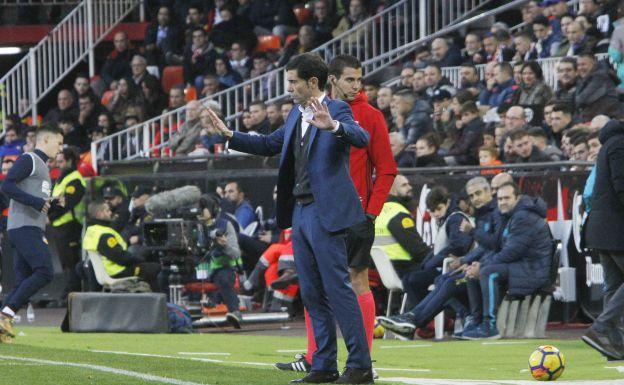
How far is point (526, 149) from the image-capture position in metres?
16.8

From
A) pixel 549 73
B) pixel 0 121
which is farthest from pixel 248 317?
pixel 0 121

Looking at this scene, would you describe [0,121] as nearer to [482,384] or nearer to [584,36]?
[584,36]

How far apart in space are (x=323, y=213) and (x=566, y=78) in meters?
10.2

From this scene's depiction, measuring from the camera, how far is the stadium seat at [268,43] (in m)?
27.2

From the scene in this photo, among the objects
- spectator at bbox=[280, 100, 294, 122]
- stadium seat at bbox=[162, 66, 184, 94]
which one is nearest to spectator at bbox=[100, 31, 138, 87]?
stadium seat at bbox=[162, 66, 184, 94]

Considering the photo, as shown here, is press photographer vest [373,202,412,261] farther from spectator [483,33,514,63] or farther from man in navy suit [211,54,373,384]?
man in navy suit [211,54,373,384]

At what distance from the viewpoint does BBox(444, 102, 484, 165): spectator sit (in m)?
18.4

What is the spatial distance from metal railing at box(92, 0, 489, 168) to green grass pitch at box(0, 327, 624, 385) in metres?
8.66

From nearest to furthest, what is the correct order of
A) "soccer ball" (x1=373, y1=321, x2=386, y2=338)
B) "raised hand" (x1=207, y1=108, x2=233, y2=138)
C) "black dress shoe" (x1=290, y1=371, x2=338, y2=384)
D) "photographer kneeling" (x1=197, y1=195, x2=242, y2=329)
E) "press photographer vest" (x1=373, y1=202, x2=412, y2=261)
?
"black dress shoe" (x1=290, y1=371, x2=338, y2=384) < "raised hand" (x1=207, y1=108, x2=233, y2=138) < "soccer ball" (x1=373, y1=321, x2=386, y2=338) < "press photographer vest" (x1=373, y1=202, x2=412, y2=261) < "photographer kneeling" (x1=197, y1=195, x2=242, y2=329)

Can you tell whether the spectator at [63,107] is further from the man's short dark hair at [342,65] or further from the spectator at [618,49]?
the man's short dark hair at [342,65]

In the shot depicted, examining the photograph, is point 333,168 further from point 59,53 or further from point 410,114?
point 59,53

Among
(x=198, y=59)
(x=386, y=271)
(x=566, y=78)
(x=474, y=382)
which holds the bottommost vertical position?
(x=474, y=382)

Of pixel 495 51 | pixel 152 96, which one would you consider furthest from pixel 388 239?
pixel 152 96

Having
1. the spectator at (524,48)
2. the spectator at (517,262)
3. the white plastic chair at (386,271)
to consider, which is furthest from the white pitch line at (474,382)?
the spectator at (524,48)
